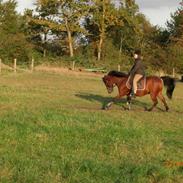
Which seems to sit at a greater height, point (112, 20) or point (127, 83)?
point (112, 20)

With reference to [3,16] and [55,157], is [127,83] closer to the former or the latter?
[55,157]

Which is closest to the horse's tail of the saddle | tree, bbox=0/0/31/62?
the saddle

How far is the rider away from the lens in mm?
17219

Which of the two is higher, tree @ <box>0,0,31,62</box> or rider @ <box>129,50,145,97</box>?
tree @ <box>0,0,31,62</box>

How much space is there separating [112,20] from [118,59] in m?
5.41

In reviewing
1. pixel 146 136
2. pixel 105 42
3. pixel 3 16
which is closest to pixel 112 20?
pixel 105 42

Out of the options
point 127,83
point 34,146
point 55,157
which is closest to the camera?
point 55,157

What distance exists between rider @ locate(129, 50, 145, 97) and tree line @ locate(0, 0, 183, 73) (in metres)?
38.2

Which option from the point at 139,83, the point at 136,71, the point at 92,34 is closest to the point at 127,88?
the point at 139,83

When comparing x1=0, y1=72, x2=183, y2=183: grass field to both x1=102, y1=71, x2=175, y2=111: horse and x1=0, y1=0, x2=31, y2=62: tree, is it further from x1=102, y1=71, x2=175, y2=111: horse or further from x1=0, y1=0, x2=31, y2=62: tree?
x1=0, y1=0, x2=31, y2=62: tree

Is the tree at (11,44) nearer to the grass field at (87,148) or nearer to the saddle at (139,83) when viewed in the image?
the saddle at (139,83)

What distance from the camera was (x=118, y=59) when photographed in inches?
2418

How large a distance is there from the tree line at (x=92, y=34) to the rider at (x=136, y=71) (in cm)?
3816

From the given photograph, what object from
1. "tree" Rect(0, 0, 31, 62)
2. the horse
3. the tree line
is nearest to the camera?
the horse
